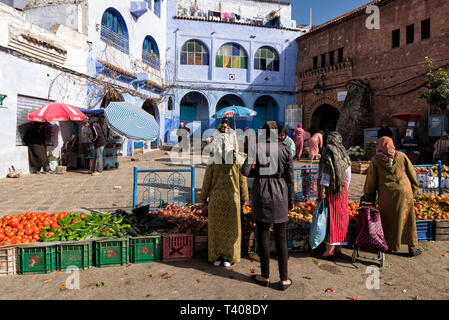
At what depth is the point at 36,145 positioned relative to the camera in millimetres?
9984

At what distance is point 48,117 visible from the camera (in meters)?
9.28

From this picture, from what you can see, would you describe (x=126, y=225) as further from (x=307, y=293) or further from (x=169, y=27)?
(x=169, y=27)

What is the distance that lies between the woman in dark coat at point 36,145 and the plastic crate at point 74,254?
7.84 metres

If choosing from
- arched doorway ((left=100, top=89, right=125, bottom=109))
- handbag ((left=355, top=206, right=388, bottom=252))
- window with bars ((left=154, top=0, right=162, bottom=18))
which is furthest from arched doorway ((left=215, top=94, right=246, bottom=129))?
handbag ((left=355, top=206, right=388, bottom=252))

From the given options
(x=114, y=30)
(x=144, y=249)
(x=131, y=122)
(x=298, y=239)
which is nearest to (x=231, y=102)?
(x=114, y=30)

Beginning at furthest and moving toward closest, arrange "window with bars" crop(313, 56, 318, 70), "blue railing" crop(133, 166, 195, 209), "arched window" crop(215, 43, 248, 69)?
"arched window" crop(215, 43, 248, 69) → "window with bars" crop(313, 56, 318, 70) → "blue railing" crop(133, 166, 195, 209)

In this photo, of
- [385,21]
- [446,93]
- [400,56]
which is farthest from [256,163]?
[385,21]

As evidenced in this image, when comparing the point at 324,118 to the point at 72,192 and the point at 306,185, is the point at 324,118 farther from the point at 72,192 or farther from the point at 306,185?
the point at 72,192

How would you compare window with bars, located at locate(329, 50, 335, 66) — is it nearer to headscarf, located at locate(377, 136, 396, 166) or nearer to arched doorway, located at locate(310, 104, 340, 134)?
arched doorway, located at locate(310, 104, 340, 134)

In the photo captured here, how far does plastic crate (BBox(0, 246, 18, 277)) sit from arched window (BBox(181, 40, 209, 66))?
2086 centimetres

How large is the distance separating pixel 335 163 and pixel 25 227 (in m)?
4.27

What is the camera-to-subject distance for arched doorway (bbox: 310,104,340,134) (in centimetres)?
2159

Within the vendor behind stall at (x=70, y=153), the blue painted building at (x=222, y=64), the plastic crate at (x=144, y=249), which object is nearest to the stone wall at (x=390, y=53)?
the blue painted building at (x=222, y=64)

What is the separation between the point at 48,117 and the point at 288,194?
8.75 m
